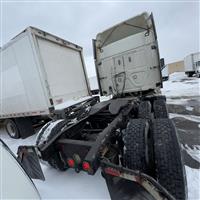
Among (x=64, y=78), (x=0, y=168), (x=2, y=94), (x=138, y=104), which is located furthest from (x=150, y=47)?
(x=2, y=94)

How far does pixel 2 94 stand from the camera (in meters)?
5.15

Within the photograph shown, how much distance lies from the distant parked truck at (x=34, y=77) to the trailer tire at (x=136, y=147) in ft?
9.38

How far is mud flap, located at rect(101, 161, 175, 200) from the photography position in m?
1.25

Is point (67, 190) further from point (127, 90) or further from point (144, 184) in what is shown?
point (127, 90)

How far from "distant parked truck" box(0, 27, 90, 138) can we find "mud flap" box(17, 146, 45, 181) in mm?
1929

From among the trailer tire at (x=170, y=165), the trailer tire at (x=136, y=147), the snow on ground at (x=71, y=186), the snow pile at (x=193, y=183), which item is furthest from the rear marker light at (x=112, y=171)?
the snow pile at (x=193, y=183)

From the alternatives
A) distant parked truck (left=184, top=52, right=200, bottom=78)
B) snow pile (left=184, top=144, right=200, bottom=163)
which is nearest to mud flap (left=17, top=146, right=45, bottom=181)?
snow pile (left=184, top=144, right=200, bottom=163)

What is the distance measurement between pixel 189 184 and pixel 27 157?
2.35m

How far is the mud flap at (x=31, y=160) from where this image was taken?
83.2 inches

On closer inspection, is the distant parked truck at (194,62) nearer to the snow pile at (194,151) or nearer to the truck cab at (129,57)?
the truck cab at (129,57)

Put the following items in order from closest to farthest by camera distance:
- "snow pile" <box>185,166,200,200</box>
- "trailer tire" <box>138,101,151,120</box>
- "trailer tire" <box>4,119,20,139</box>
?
1. "snow pile" <box>185,166,200,200</box>
2. "trailer tire" <box>138,101,151,120</box>
3. "trailer tire" <box>4,119,20,139</box>

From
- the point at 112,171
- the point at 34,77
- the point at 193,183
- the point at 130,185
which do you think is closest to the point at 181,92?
the point at 193,183

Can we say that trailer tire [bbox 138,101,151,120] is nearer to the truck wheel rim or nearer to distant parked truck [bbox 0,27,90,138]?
distant parked truck [bbox 0,27,90,138]

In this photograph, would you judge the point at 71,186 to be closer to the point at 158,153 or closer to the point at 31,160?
the point at 31,160
